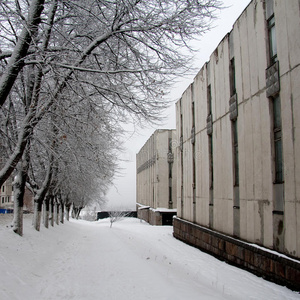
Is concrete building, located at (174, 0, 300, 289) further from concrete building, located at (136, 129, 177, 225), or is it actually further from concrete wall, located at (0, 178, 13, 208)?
concrete wall, located at (0, 178, 13, 208)

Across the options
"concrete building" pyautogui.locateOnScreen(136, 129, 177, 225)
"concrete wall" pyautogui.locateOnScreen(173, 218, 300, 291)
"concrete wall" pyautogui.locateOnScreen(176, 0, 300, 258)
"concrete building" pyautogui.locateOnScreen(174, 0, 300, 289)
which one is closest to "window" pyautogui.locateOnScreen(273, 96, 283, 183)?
"concrete building" pyautogui.locateOnScreen(174, 0, 300, 289)

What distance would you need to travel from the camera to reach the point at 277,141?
9.81 metres

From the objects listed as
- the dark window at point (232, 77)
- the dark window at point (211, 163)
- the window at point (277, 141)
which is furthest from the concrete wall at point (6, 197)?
the window at point (277, 141)

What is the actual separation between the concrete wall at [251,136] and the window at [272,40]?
0.44 feet

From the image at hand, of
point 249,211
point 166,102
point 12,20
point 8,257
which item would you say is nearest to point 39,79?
point 12,20

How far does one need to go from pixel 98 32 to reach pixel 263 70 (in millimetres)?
5467

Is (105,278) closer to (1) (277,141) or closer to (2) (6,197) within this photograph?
(1) (277,141)

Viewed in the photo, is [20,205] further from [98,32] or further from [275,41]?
[275,41]

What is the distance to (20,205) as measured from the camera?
42.4 ft

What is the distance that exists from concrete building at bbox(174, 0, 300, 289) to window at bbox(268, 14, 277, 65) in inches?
1.2

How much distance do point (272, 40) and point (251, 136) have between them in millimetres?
3159

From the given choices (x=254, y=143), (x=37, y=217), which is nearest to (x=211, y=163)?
(x=254, y=143)

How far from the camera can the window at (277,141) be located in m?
9.64

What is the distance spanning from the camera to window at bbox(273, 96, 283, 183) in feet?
31.6
